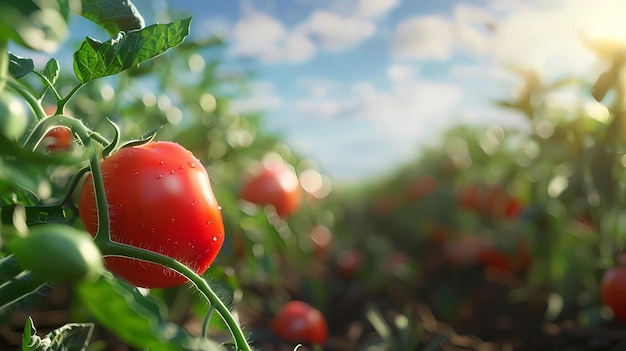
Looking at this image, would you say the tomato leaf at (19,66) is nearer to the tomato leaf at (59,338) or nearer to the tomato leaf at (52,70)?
the tomato leaf at (52,70)

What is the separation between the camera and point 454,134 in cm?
361

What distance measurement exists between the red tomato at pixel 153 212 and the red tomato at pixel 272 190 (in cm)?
100

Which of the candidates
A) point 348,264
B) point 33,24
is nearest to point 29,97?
point 33,24

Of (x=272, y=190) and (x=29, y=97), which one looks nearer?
(x=29, y=97)

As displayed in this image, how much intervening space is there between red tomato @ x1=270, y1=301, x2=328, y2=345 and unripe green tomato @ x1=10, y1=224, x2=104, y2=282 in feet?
3.99

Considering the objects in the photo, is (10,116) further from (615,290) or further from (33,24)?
(615,290)

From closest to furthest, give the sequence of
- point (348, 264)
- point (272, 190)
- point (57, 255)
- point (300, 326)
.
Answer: point (57, 255)
point (300, 326)
point (272, 190)
point (348, 264)

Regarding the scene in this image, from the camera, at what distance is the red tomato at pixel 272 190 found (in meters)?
1.72

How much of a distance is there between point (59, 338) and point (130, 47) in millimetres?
342

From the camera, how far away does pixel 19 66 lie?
64 centimetres

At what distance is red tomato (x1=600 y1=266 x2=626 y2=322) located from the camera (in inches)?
56.0

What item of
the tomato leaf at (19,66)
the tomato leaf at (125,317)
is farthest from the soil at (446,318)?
the tomato leaf at (125,317)

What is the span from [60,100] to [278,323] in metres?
1.12

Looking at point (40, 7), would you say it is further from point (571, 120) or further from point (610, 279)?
point (571, 120)
